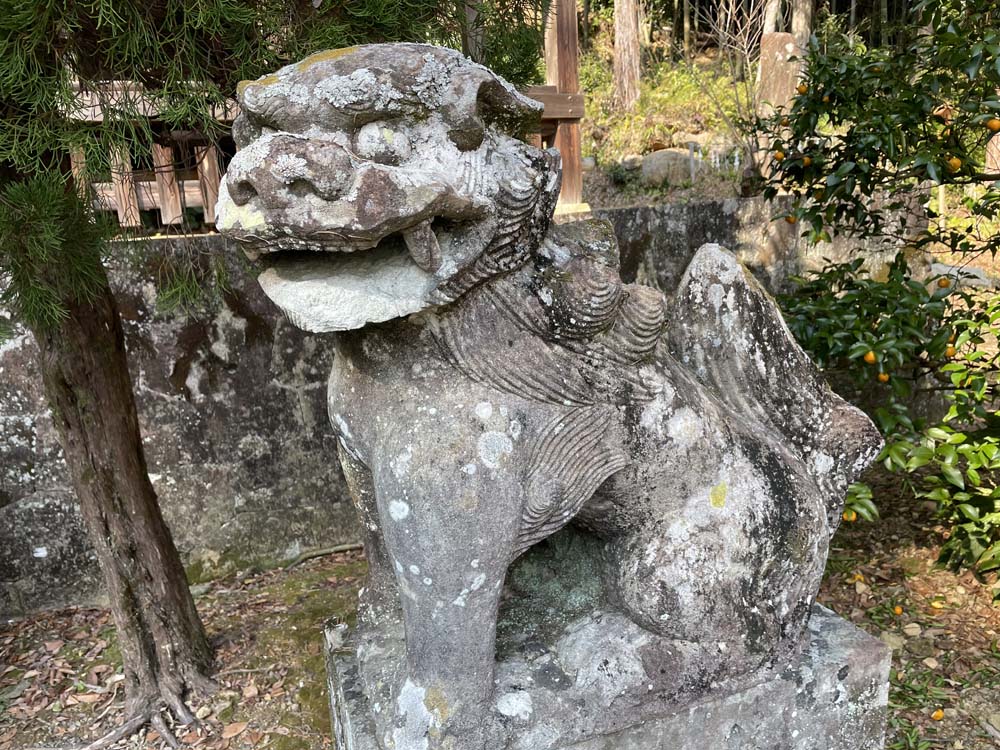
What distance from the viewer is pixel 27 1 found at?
1.24 meters

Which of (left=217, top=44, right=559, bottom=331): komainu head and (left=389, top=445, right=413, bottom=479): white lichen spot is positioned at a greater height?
(left=217, top=44, right=559, bottom=331): komainu head

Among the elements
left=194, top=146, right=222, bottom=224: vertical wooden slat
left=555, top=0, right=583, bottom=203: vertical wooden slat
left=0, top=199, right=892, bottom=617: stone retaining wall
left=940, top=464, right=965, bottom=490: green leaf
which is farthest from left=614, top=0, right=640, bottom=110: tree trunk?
left=940, top=464, right=965, bottom=490: green leaf

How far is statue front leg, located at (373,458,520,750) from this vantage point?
1.08m

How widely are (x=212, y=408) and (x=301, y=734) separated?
1.17m

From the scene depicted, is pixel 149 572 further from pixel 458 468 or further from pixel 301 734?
pixel 458 468

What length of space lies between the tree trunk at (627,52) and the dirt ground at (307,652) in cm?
748

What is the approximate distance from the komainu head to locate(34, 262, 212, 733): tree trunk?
1275 mm

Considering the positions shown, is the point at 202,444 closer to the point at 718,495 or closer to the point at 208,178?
the point at 208,178

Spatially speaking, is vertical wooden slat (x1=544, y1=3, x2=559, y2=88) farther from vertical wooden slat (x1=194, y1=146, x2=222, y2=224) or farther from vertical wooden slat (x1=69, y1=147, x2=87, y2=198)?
vertical wooden slat (x1=69, y1=147, x2=87, y2=198)

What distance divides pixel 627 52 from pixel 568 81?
255 inches

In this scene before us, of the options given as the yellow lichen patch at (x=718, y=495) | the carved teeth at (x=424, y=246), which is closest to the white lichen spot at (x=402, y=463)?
the carved teeth at (x=424, y=246)

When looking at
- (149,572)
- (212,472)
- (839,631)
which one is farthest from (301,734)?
(839,631)

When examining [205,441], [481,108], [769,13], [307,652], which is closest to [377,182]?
[481,108]

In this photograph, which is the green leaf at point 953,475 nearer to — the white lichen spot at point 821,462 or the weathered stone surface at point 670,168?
the white lichen spot at point 821,462
